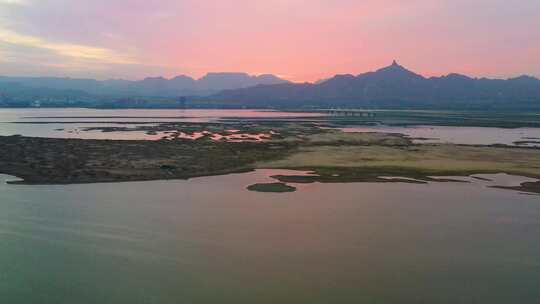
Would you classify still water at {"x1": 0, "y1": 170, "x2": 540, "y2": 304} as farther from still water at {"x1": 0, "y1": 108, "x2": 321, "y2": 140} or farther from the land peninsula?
still water at {"x1": 0, "y1": 108, "x2": 321, "y2": 140}

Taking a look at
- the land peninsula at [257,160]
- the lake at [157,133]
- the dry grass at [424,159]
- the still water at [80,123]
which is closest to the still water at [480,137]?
the lake at [157,133]

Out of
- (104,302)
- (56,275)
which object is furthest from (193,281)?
(56,275)

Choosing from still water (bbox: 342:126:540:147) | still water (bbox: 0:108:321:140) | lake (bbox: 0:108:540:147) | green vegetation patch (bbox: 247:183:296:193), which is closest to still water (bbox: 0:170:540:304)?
green vegetation patch (bbox: 247:183:296:193)

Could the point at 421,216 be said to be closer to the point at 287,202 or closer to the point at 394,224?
the point at 394,224

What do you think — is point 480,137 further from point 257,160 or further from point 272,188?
point 272,188

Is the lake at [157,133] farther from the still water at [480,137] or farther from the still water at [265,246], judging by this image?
the still water at [265,246]

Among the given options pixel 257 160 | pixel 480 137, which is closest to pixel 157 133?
pixel 257 160
